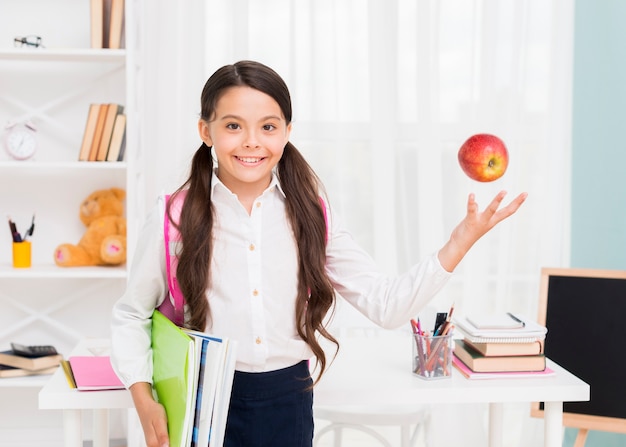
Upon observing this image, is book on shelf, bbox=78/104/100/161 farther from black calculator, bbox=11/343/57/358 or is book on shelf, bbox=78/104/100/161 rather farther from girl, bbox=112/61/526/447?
girl, bbox=112/61/526/447

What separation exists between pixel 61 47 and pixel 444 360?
1.88m

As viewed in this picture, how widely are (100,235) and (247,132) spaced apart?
1488 millimetres

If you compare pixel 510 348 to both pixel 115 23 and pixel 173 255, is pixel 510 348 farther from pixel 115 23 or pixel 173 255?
pixel 115 23

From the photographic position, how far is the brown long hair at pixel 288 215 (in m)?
1.44

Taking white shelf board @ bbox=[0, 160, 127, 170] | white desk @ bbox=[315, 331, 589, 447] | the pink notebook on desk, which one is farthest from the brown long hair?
white shelf board @ bbox=[0, 160, 127, 170]

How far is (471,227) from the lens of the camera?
4.58 feet

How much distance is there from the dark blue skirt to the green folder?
14 centimetres

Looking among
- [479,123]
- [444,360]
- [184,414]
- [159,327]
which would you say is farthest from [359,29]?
[184,414]

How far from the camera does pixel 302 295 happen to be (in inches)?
59.1

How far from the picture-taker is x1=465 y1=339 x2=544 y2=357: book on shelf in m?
1.72

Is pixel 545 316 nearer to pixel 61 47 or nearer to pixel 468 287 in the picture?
pixel 468 287

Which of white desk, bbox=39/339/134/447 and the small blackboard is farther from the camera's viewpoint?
the small blackboard

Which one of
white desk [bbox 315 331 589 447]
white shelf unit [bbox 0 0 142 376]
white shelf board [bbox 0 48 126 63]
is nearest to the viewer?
white desk [bbox 315 331 589 447]

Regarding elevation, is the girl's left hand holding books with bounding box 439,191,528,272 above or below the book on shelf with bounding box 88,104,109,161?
below
